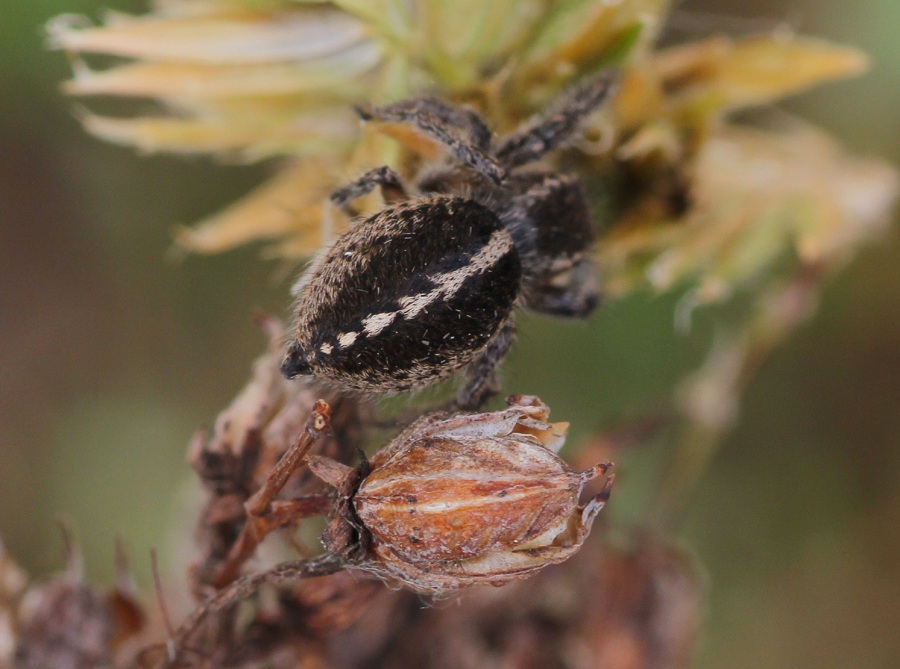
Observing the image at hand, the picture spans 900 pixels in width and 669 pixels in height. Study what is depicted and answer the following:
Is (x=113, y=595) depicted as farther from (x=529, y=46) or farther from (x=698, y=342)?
(x=698, y=342)

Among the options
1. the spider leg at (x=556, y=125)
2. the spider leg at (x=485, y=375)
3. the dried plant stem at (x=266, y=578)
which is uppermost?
the spider leg at (x=556, y=125)

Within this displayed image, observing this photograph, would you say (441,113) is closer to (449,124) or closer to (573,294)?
(449,124)

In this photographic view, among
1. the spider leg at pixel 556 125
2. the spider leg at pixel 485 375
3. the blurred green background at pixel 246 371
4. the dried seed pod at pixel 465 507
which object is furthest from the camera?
the blurred green background at pixel 246 371

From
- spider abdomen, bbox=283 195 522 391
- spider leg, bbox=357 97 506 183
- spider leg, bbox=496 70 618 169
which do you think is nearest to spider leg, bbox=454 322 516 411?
spider abdomen, bbox=283 195 522 391

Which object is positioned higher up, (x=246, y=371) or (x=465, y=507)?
(x=465, y=507)

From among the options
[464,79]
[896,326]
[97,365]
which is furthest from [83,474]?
[896,326]

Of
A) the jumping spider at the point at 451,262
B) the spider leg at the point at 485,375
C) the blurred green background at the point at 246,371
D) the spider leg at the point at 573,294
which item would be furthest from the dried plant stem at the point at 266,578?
the blurred green background at the point at 246,371

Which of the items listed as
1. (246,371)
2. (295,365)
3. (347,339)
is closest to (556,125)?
(347,339)

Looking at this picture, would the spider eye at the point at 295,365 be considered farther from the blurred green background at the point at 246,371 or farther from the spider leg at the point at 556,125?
the blurred green background at the point at 246,371
